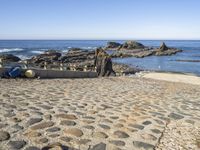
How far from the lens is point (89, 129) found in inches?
227

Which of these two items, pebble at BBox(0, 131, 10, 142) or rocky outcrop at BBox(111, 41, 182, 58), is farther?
rocky outcrop at BBox(111, 41, 182, 58)

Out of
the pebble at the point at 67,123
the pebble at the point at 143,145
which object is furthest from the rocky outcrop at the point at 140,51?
the pebble at the point at 143,145

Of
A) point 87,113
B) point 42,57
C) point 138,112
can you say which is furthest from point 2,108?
point 42,57

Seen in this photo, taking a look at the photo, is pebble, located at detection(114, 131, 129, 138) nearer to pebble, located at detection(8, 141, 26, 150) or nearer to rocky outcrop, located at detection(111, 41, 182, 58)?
pebble, located at detection(8, 141, 26, 150)

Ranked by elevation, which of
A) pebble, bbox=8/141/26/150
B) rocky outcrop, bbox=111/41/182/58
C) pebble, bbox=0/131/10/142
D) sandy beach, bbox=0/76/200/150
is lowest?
rocky outcrop, bbox=111/41/182/58

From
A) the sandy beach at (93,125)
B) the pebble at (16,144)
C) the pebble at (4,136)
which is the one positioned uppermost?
the pebble at (4,136)

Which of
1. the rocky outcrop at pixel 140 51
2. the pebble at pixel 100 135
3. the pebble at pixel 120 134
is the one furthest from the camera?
the rocky outcrop at pixel 140 51

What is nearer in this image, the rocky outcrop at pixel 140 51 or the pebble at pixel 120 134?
the pebble at pixel 120 134

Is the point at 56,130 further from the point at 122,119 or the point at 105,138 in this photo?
the point at 122,119

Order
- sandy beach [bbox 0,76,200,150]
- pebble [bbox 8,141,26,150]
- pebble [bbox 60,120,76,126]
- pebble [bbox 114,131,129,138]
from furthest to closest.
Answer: pebble [bbox 60,120,76,126], pebble [bbox 114,131,129,138], sandy beach [bbox 0,76,200,150], pebble [bbox 8,141,26,150]

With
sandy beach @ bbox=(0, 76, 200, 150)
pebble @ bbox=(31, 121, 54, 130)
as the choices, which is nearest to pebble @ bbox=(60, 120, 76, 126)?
sandy beach @ bbox=(0, 76, 200, 150)

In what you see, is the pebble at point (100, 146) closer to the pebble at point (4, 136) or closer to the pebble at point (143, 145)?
the pebble at point (143, 145)

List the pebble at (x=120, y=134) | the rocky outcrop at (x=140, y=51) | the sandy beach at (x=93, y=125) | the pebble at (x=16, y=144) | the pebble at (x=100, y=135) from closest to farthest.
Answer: the pebble at (x=16, y=144) → the sandy beach at (x=93, y=125) → the pebble at (x=100, y=135) → the pebble at (x=120, y=134) → the rocky outcrop at (x=140, y=51)

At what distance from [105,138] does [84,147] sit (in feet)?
2.10
